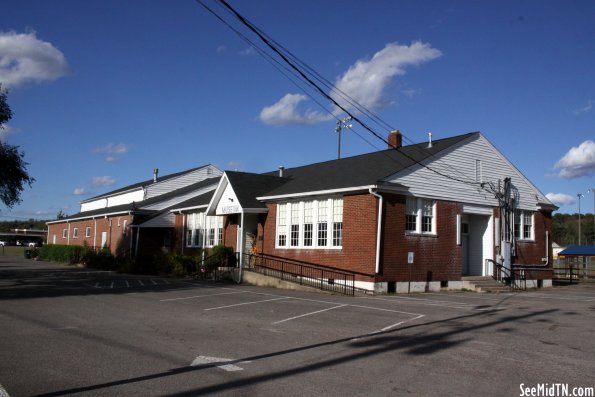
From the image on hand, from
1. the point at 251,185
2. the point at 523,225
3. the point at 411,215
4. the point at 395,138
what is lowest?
the point at 523,225

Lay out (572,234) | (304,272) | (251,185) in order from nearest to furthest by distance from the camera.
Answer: (304,272) < (251,185) < (572,234)

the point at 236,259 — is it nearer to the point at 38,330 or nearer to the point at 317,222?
the point at 317,222

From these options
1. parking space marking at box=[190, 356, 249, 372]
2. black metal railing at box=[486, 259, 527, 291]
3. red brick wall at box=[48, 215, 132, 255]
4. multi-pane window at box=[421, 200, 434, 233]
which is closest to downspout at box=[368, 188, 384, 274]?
multi-pane window at box=[421, 200, 434, 233]

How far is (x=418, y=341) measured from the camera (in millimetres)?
10914

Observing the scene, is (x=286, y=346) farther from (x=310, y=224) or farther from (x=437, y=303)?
(x=310, y=224)

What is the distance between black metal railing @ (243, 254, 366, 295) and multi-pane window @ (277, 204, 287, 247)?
2.80 feet

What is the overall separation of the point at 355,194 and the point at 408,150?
5521mm

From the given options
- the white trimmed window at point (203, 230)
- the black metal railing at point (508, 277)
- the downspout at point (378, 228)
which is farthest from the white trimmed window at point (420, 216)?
the white trimmed window at point (203, 230)

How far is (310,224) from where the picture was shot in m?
25.3

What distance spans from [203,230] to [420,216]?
15053 mm

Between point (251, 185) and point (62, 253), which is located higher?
point (251, 185)

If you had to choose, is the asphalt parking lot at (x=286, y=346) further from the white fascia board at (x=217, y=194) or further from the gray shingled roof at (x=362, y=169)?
the white fascia board at (x=217, y=194)

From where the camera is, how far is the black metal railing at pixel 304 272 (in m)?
22.4

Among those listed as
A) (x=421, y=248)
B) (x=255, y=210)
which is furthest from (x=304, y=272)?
(x=421, y=248)
